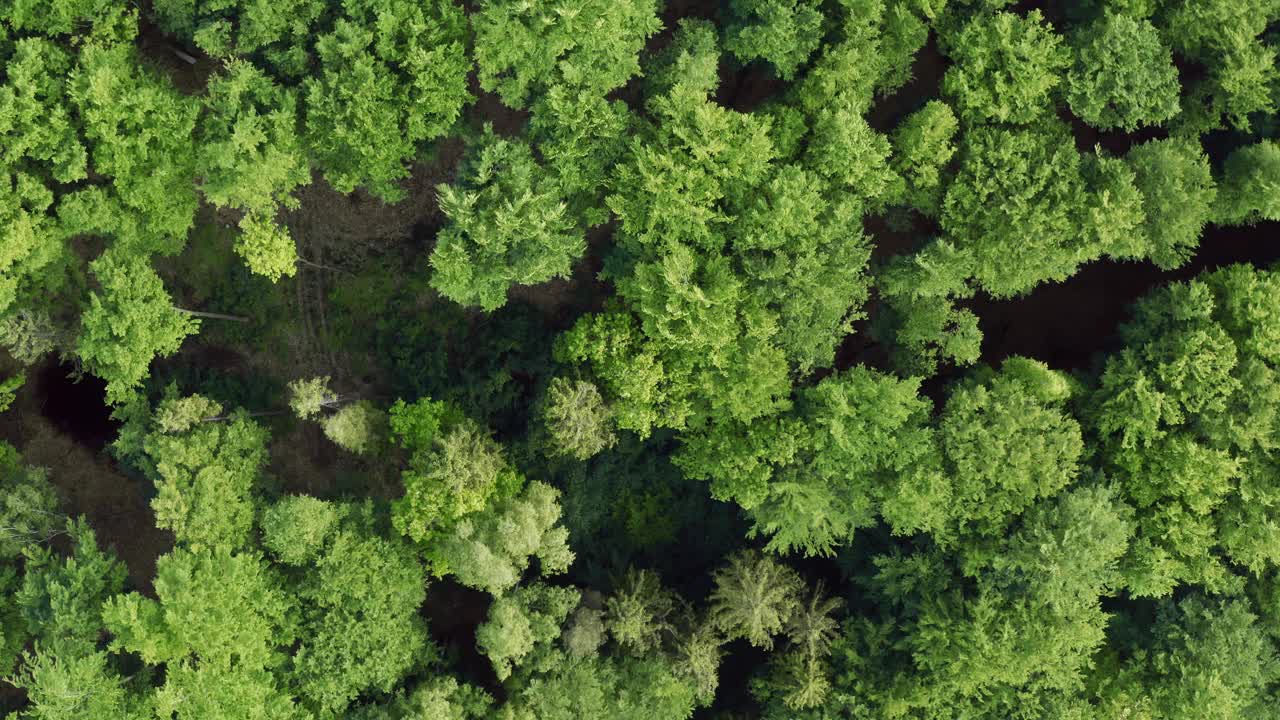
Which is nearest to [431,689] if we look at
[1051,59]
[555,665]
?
[555,665]

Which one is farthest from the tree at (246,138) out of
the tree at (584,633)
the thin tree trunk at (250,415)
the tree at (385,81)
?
the tree at (584,633)

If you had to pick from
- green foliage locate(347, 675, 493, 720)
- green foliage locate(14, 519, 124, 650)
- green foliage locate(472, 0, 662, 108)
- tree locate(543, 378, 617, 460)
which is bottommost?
green foliage locate(14, 519, 124, 650)

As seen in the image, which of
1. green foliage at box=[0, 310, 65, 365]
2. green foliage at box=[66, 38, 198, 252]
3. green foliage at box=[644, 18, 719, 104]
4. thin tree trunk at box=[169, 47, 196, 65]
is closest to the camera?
green foliage at box=[66, 38, 198, 252]

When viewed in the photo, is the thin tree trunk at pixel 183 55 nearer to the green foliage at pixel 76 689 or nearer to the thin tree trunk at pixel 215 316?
the thin tree trunk at pixel 215 316

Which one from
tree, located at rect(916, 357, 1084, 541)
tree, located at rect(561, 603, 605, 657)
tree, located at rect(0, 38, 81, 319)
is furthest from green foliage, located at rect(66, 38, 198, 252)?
tree, located at rect(916, 357, 1084, 541)

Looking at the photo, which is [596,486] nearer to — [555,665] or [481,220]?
[555,665]

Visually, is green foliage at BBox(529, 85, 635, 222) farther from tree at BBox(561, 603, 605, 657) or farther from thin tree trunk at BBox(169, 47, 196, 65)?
tree at BBox(561, 603, 605, 657)

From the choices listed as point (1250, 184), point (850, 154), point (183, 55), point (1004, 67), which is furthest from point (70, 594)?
point (1250, 184)
